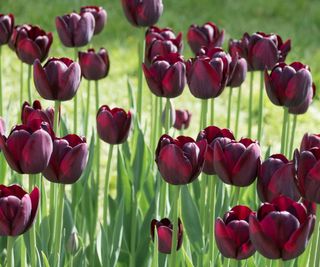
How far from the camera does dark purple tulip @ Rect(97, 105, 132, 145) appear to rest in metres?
1.78

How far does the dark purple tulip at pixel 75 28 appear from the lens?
2102 millimetres

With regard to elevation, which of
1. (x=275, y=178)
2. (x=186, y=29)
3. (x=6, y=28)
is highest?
(x=186, y=29)

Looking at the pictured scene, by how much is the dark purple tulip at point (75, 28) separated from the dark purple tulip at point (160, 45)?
0.16 m

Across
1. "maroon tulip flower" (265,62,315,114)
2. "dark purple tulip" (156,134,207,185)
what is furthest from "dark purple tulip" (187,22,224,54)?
"dark purple tulip" (156,134,207,185)

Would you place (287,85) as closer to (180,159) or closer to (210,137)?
(210,137)

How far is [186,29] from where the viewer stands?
5.07 m

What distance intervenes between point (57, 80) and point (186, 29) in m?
3.47

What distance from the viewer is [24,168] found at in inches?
54.9

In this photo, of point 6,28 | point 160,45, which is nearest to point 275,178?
point 160,45

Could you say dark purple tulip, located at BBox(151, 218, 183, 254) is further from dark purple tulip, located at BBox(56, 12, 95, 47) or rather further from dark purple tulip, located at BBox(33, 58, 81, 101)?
dark purple tulip, located at BBox(56, 12, 95, 47)

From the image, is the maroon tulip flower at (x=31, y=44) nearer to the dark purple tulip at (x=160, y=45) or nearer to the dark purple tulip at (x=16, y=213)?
the dark purple tulip at (x=160, y=45)

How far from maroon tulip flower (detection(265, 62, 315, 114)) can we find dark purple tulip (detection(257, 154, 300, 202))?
0.34 metres

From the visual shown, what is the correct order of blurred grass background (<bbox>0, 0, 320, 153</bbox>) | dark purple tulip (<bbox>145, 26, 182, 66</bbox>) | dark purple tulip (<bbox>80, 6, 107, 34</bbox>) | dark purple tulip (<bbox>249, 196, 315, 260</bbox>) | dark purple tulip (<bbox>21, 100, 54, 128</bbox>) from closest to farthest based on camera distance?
1. dark purple tulip (<bbox>249, 196, 315, 260</bbox>)
2. dark purple tulip (<bbox>21, 100, 54, 128</bbox>)
3. dark purple tulip (<bbox>145, 26, 182, 66</bbox>)
4. dark purple tulip (<bbox>80, 6, 107, 34</bbox>)
5. blurred grass background (<bbox>0, 0, 320, 153</bbox>)

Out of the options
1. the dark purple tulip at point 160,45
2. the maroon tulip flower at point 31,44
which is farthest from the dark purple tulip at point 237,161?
the maroon tulip flower at point 31,44
